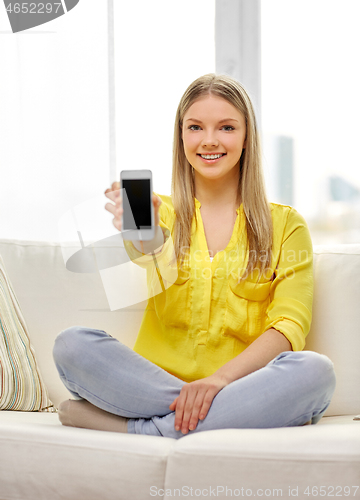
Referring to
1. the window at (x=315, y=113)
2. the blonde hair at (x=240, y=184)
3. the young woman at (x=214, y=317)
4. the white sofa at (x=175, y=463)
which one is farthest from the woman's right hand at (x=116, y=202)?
the window at (x=315, y=113)

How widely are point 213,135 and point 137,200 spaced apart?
281 mm

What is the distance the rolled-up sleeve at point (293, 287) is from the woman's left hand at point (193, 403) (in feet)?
0.70

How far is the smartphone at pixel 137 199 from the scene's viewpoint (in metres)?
1.08

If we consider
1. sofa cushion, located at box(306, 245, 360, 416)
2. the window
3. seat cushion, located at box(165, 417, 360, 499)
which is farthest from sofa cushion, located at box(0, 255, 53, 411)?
the window

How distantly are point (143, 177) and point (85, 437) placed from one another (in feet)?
1.67

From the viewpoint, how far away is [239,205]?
1309mm

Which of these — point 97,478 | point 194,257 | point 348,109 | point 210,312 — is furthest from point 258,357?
point 348,109

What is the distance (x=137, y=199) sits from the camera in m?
1.08

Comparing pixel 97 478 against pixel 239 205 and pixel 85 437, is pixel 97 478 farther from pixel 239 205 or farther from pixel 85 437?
pixel 239 205

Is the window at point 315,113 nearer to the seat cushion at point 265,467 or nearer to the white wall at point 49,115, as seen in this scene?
the white wall at point 49,115

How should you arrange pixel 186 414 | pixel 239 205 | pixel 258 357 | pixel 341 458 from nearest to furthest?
pixel 341 458, pixel 186 414, pixel 258 357, pixel 239 205

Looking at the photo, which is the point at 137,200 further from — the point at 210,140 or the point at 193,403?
the point at 193,403

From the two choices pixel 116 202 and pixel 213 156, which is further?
pixel 213 156

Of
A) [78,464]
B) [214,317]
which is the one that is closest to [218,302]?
[214,317]
